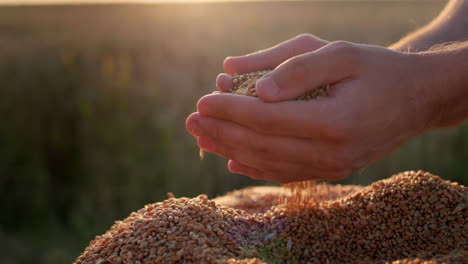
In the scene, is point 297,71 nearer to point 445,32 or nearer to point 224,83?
point 224,83

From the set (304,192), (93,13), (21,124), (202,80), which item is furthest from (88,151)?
(93,13)

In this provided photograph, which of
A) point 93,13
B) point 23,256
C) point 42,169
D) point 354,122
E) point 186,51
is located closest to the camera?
point 354,122

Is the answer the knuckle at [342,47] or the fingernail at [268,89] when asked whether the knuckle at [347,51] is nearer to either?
the knuckle at [342,47]

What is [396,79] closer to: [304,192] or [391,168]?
[304,192]

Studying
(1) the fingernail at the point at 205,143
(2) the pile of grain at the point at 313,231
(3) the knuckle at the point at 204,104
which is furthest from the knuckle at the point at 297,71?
(2) the pile of grain at the point at 313,231

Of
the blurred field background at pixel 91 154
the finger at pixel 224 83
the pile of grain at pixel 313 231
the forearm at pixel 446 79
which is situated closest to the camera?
the pile of grain at pixel 313 231

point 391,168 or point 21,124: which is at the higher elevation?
point 21,124

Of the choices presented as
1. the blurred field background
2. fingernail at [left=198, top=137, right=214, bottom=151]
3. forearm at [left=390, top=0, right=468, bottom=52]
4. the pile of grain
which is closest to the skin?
fingernail at [left=198, top=137, right=214, bottom=151]
